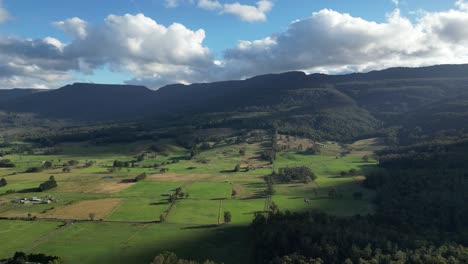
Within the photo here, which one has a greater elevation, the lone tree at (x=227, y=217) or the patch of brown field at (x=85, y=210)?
the patch of brown field at (x=85, y=210)

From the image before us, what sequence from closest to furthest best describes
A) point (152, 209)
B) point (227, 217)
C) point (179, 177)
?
point (227, 217) → point (152, 209) → point (179, 177)

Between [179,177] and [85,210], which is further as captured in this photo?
[179,177]

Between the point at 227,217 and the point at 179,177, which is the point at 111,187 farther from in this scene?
the point at 227,217

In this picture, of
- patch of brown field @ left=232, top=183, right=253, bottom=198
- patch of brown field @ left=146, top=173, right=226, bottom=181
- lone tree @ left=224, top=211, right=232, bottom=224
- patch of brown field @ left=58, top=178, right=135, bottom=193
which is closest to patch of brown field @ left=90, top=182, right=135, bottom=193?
patch of brown field @ left=58, top=178, right=135, bottom=193

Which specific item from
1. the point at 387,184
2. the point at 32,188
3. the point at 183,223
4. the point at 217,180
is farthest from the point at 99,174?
the point at 387,184

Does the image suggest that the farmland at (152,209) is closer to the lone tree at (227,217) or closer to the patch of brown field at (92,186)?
the patch of brown field at (92,186)

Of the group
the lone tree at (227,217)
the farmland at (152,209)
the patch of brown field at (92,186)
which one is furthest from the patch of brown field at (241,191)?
the patch of brown field at (92,186)

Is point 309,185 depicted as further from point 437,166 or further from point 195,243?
point 195,243

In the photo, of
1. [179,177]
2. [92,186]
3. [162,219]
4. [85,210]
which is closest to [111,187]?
[92,186]

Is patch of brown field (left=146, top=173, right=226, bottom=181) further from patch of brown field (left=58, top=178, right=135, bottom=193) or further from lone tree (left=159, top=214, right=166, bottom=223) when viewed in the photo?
lone tree (left=159, top=214, right=166, bottom=223)

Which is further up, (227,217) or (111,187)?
(111,187)
